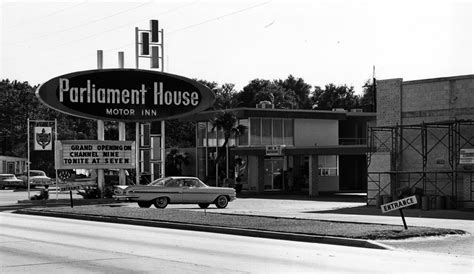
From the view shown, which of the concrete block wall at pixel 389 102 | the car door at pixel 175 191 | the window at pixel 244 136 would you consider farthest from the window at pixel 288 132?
the car door at pixel 175 191

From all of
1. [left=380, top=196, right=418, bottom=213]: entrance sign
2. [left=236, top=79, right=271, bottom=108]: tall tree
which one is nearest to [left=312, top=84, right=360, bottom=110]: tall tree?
[left=236, top=79, right=271, bottom=108]: tall tree

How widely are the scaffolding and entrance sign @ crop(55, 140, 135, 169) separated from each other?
1324cm

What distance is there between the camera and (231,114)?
51.6 metres

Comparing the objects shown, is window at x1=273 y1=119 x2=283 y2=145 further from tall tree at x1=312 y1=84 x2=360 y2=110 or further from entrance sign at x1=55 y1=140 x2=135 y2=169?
tall tree at x1=312 y1=84 x2=360 y2=110

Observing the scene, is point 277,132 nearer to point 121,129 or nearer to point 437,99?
point 121,129

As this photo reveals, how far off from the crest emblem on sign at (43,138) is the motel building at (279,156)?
47.3 feet

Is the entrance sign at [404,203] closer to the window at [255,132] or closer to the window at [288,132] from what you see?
the window at [255,132]

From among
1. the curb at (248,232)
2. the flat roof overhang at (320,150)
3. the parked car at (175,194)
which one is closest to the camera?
the curb at (248,232)

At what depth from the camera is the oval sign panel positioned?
37.2 meters

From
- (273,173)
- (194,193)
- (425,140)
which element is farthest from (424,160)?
(273,173)

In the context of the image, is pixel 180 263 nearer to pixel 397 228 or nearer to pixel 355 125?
pixel 397 228

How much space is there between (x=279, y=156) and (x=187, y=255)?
3979 cm

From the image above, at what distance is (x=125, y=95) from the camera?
127ft

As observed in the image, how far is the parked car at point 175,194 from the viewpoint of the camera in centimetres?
3095
